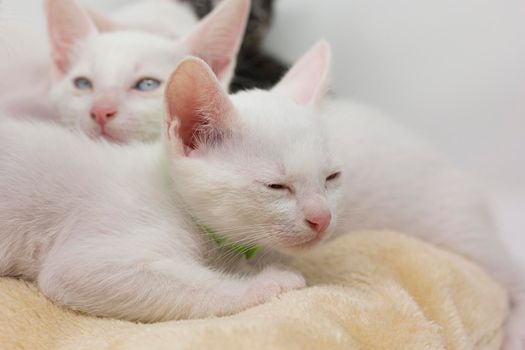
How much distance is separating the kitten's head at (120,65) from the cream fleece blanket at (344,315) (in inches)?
17.6

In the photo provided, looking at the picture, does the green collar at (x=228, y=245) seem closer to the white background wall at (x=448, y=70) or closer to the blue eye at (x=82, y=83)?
the blue eye at (x=82, y=83)

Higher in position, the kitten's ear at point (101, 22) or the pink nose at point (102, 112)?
the pink nose at point (102, 112)

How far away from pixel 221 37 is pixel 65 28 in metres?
0.40

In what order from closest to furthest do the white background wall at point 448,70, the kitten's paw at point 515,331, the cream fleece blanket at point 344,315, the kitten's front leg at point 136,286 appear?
the cream fleece blanket at point 344,315
the kitten's front leg at point 136,286
the kitten's paw at point 515,331
the white background wall at point 448,70

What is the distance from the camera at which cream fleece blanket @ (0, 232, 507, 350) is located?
3.04 feet

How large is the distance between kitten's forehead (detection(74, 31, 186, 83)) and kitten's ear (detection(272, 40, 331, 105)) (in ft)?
1.09

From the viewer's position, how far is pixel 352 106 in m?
1.87

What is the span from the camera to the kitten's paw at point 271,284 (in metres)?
1.08

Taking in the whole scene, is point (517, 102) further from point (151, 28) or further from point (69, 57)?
point (69, 57)

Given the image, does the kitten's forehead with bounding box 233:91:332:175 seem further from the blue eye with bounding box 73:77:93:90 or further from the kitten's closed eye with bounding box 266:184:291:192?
the blue eye with bounding box 73:77:93:90

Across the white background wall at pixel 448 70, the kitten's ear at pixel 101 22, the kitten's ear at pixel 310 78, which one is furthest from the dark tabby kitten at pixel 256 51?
the kitten's ear at pixel 310 78

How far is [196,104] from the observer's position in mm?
1104

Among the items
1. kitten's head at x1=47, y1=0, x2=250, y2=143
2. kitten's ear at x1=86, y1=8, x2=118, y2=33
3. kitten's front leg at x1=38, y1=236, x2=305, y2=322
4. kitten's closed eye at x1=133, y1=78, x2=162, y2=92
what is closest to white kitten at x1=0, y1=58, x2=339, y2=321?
kitten's front leg at x1=38, y1=236, x2=305, y2=322

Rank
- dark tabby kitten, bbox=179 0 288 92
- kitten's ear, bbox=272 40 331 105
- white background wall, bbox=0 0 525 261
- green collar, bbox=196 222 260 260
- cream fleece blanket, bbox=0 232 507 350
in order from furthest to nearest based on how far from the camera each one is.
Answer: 1. dark tabby kitten, bbox=179 0 288 92
2. white background wall, bbox=0 0 525 261
3. kitten's ear, bbox=272 40 331 105
4. green collar, bbox=196 222 260 260
5. cream fleece blanket, bbox=0 232 507 350
